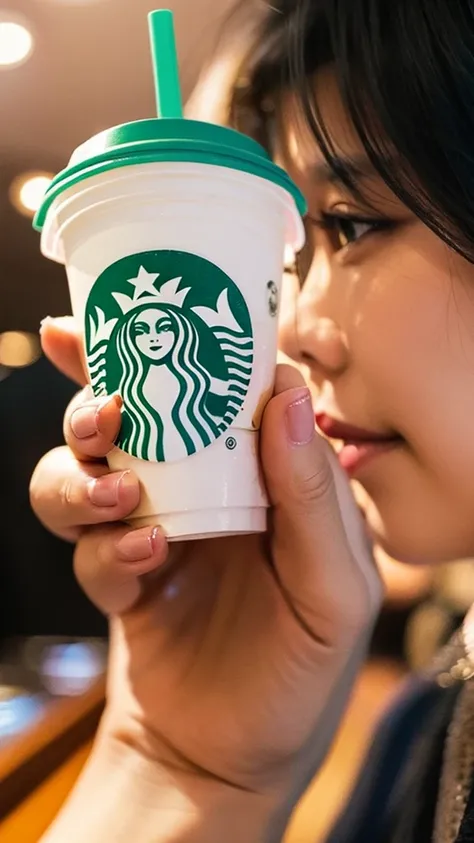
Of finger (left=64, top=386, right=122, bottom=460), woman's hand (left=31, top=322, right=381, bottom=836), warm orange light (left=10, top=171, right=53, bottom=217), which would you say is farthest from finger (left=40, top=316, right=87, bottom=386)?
warm orange light (left=10, top=171, right=53, bottom=217)

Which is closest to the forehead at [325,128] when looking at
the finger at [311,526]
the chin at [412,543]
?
→ the finger at [311,526]

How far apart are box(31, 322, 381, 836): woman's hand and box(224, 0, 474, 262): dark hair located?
17 cm

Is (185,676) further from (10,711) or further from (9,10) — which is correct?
(9,10)

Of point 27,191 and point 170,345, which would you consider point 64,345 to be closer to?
point 170,345

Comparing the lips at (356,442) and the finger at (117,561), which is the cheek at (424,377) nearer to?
the lips at (356,442)

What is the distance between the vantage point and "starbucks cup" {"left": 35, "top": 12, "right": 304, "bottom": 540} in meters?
0.45

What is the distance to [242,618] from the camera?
0.68m

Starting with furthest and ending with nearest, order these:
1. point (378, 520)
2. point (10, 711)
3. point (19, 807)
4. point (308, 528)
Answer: point (10, 711), point (19, 807), point (378, 520), point (308, 528)

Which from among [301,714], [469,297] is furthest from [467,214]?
[301,714]

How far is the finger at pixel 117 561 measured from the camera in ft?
1.55

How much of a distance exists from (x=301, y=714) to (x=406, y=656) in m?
0.63

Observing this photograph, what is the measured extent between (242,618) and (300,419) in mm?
257

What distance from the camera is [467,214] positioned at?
0.52 meters

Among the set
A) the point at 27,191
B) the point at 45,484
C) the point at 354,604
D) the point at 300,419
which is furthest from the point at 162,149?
the point at 27,191
